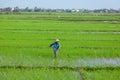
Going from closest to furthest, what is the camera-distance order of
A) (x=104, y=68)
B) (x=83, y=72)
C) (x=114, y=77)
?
(x=114, y=77)
(x=83, y=72)
(x=104, y=68)

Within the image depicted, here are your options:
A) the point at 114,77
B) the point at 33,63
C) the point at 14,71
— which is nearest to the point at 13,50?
the point at 33,63

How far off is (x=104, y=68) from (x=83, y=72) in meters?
0.94

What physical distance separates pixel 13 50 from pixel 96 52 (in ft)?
11.0

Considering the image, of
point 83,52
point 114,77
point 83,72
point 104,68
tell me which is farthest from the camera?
point 83,52

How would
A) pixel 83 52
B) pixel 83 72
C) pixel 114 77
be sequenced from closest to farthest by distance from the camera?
1. pixel 114 77
2. pixel 83 72
3. pixel 83 52

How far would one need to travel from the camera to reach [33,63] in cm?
888

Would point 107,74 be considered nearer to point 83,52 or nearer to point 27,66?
point 27,66

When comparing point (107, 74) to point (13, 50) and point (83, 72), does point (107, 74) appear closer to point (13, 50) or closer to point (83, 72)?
point (83, 72)

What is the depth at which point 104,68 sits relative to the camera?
8.19m

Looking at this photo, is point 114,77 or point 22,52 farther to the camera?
point 22,52

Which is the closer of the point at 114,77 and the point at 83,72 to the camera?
the point at 114,77

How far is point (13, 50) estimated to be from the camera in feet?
37.5

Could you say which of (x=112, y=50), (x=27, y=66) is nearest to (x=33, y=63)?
(x=27, y=66)

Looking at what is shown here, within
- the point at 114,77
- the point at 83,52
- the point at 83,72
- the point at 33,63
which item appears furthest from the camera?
the point at 83,52
